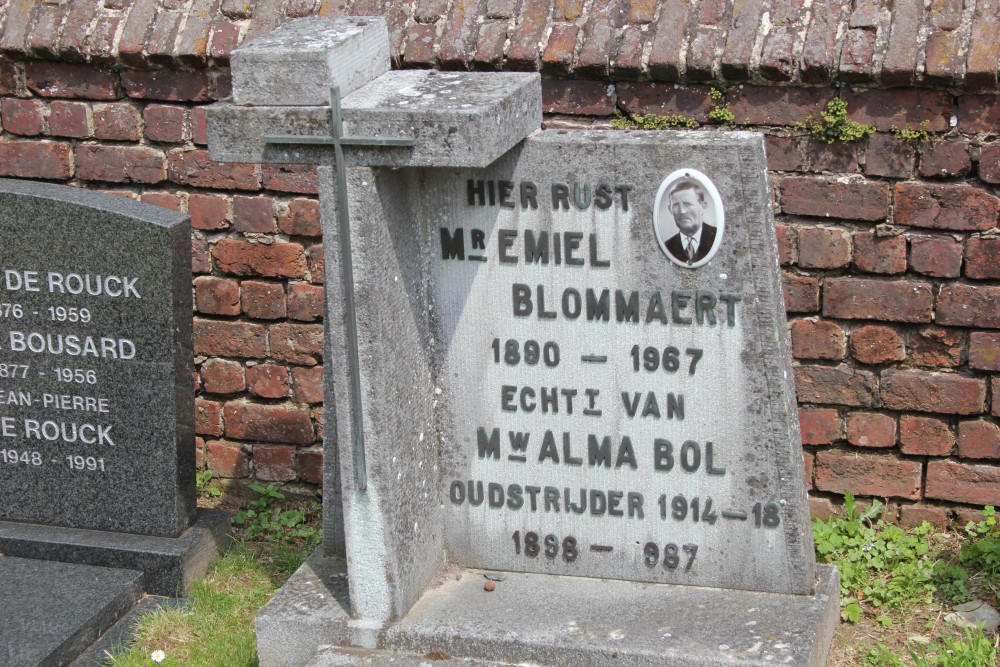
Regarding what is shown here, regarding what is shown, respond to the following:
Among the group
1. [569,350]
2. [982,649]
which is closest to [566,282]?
[569,350]

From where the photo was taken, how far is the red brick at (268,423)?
4703 mm

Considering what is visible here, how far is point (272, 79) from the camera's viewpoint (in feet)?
9.95

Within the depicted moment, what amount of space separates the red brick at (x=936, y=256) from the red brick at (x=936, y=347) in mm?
185

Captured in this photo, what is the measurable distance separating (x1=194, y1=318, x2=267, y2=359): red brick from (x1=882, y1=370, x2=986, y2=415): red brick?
7.00ft

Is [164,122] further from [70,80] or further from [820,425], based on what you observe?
[820,425]

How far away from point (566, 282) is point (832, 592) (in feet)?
3.51

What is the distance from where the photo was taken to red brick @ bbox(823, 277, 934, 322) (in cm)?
403

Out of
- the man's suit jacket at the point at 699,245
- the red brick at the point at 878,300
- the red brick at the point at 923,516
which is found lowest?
the red brick at the point at 923,516

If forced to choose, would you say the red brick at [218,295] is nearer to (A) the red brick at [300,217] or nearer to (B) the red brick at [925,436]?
(A) the red brick at [300,217]

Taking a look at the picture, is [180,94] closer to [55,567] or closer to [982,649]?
[55,567]

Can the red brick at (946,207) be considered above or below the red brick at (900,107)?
below

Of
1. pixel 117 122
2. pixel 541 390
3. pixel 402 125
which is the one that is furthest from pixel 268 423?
pixel 402 125

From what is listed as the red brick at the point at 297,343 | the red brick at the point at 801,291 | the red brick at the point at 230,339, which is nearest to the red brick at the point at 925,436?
the red brick at the point at 801,291

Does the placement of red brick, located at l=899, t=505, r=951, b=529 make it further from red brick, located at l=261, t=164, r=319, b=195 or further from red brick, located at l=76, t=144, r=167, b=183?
red brick, located at l=76, t=144, r=167, b=183
